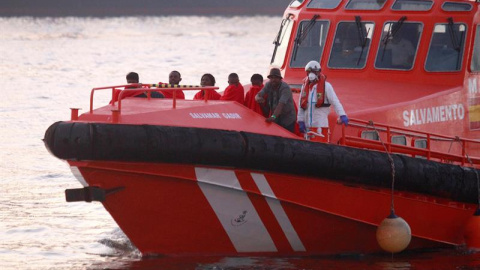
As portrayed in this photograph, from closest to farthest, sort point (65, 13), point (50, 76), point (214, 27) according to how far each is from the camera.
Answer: point (50, 76) → point (214, 27) → point (65, 13)

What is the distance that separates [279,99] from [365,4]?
2051 mm

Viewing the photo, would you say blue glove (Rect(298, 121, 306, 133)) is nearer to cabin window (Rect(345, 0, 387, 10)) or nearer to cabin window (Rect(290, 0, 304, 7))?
cabin window (Rect(345, 0, 387, 10))

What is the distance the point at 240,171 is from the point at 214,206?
0.39m

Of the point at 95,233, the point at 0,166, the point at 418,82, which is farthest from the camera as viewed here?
the point at 0,166

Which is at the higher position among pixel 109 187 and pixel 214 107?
pixel 214 107

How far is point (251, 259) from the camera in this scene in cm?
977

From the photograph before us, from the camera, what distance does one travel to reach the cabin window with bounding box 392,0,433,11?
36.1ft

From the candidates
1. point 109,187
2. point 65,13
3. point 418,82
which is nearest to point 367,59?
point 418,82

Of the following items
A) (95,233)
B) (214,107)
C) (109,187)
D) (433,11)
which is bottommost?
(95,233)

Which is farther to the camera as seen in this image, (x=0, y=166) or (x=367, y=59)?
(x=0, y=166)

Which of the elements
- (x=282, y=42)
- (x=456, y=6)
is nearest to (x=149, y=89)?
(x=282, y=42)

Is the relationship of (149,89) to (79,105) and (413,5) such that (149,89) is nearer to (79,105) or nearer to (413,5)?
(413,5)

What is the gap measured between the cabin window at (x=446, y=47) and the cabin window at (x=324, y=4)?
1104 millimetres

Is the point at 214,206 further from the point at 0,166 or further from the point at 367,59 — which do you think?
the point at 0,166
